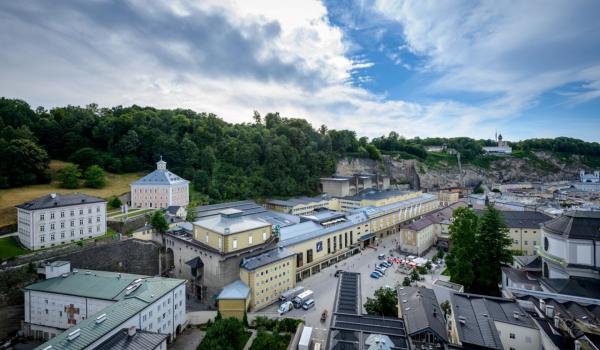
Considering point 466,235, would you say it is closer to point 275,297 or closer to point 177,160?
point 275,297

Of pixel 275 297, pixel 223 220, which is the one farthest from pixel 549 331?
pixel 223 220

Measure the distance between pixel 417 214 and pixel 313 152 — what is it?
21.3 meters

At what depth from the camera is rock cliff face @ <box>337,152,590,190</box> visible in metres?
68.2

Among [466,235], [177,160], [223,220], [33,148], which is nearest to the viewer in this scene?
[466,235]

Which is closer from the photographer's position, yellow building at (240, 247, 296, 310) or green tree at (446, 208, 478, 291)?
yellow building at (240, 247, 296, 310)

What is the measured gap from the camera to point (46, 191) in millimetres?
28734

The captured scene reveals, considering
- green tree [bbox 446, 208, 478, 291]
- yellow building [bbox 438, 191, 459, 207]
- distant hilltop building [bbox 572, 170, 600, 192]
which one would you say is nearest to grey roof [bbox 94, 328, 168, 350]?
green tree [bbox 446, 208, 478, 291]

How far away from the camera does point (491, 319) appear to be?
14375mm

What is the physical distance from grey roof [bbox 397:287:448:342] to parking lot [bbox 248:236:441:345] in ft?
16.4

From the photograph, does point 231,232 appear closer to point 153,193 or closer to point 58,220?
point 58,220

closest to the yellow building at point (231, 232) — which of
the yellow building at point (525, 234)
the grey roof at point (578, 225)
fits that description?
the grey roof at point (578, 225)

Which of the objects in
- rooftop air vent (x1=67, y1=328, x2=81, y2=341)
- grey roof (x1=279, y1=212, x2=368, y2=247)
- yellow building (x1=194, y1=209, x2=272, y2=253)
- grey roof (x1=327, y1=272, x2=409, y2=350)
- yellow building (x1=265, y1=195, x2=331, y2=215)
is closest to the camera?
rooftop air vent (x1=67, y1=328, x2=81, y2=341)

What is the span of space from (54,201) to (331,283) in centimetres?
2297

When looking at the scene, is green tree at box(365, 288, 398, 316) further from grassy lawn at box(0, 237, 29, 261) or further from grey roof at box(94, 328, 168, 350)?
grassy lawn at box(0, 237, 29, 261)
